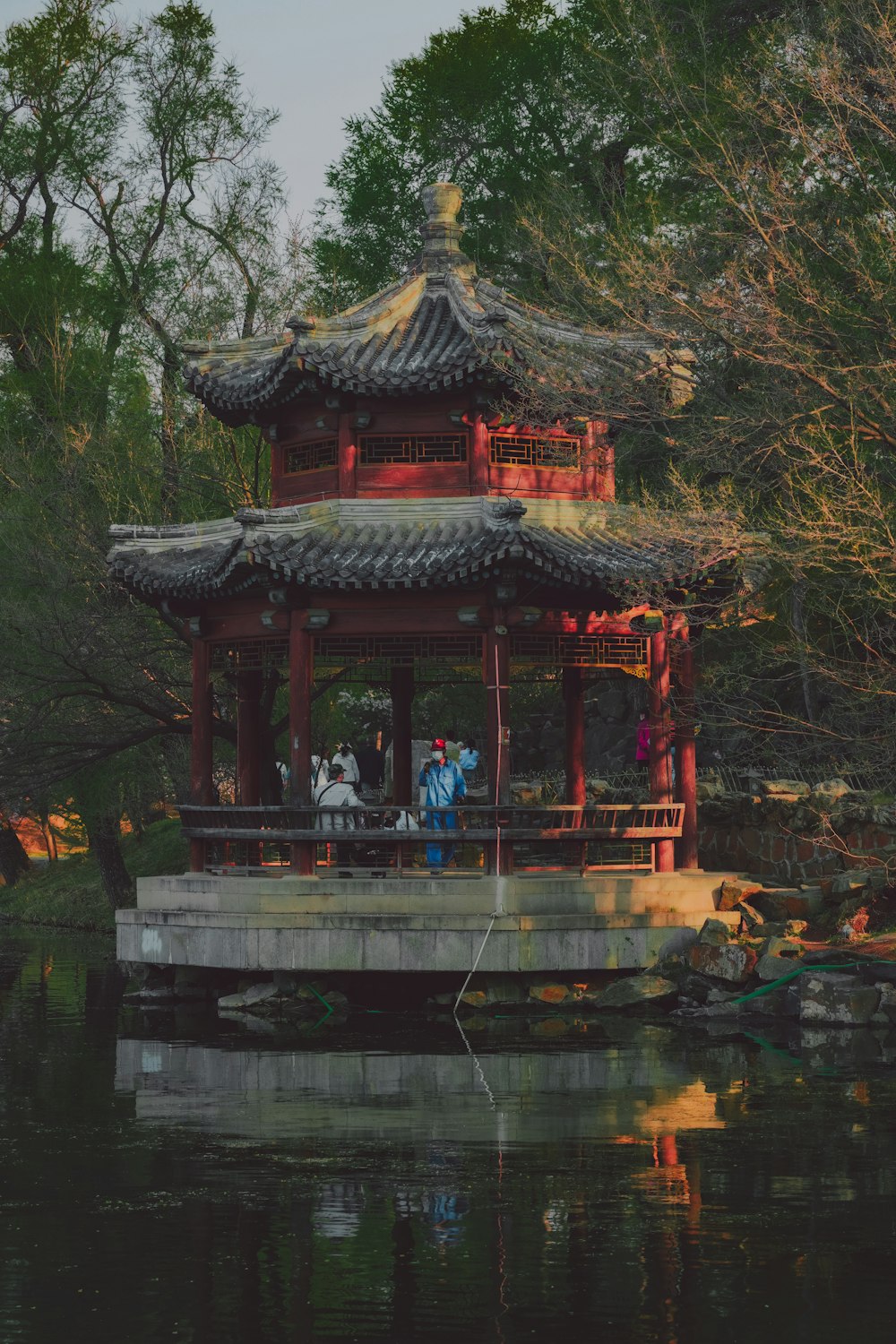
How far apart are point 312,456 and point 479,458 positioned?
2.37 metres

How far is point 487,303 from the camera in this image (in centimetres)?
2472

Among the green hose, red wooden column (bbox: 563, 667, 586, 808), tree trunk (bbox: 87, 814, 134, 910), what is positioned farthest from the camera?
tree trunk (bbox: 87, 814, 134, 910)

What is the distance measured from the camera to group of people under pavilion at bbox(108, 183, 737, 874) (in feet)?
72.0

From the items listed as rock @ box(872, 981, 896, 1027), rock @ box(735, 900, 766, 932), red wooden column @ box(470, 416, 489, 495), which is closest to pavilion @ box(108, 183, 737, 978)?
red wooden column @ box(470, 416, 489, 495)

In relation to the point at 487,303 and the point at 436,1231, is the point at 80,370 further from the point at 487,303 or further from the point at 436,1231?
the point at 436,1231

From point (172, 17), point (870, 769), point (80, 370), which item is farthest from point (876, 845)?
point (172, 17)

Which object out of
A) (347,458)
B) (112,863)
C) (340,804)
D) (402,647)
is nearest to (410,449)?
(347,458)

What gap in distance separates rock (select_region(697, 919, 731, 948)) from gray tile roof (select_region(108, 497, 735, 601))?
397cm

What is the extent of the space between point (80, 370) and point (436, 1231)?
89.8ft

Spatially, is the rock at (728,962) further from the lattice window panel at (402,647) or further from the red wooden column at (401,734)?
the red wooden column at (401,734)

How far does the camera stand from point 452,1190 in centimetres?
1180

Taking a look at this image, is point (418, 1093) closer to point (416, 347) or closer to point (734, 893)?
point (734, 893)

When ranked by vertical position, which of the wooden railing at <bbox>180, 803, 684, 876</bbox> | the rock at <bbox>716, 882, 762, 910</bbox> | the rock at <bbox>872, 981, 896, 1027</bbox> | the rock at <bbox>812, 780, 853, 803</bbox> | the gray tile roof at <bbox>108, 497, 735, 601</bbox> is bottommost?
the rock at <bbox>872, 981, 896, 1027</bbox>

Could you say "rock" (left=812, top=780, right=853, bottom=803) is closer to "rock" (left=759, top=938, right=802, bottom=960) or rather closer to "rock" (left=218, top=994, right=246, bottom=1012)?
"rock" (left=759, top=938, right=802, bottom=960)
